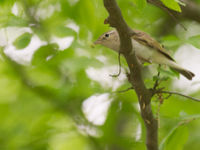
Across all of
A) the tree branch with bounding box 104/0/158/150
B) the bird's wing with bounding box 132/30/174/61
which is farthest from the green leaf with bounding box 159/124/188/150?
the bird's wing with bounding box 132/30/174/61

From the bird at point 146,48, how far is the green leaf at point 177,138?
658 millimetres

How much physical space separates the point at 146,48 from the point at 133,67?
1.00 metres

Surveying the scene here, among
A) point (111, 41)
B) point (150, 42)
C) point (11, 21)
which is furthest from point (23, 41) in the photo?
point (150, 42)

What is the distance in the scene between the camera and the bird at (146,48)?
311cm

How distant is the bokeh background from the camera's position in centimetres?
345

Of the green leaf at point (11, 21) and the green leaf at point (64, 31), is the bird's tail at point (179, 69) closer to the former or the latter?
the green leaf at point (64, 31)

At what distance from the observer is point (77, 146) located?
5.17 meters

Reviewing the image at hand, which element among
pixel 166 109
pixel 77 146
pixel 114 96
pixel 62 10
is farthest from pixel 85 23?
pixel 77 146

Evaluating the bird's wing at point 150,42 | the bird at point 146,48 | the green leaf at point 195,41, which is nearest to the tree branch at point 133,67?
the green leaf at point 195,41

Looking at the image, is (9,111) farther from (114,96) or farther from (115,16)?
(115,16)

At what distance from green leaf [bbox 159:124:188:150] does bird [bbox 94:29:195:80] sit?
2.16ft

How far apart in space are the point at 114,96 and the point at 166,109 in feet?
1.88

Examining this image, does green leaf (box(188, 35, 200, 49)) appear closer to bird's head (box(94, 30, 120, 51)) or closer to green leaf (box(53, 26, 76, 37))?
bird's head (box(94, 30, 120, 51))

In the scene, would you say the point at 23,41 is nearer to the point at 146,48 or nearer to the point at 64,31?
the point at 64,31
